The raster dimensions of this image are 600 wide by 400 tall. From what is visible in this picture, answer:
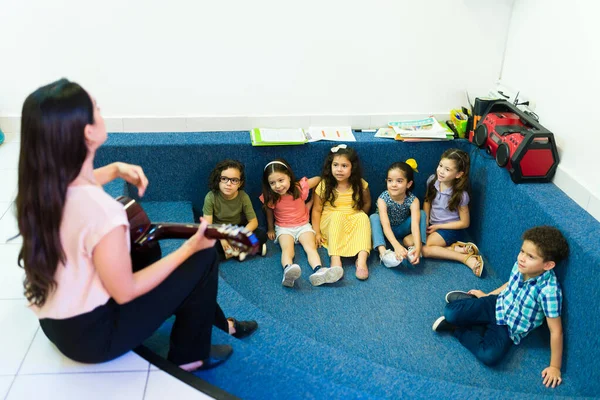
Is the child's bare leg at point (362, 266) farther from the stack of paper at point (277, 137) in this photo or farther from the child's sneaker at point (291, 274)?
the stack of paper at point (277, 137)

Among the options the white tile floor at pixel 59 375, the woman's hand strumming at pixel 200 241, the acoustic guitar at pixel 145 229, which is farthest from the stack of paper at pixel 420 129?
the white tile floor at pixel 59 375

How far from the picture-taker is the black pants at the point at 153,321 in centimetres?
182

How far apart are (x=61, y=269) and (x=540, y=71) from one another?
2697 mm

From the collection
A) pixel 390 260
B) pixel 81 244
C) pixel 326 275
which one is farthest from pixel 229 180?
pixel 81 244

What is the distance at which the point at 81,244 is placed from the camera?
1.65m

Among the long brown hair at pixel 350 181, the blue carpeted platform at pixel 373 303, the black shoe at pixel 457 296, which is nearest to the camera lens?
the blue carpeted platform at pixel 373 303

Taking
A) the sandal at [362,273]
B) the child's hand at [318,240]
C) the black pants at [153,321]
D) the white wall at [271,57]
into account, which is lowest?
the sandal at [362,273]

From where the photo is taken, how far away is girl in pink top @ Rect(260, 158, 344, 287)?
333 centimetres

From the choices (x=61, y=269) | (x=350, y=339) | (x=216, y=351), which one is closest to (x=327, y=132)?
(x=350, y=339)

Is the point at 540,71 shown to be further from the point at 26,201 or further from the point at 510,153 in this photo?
the point at 26,201

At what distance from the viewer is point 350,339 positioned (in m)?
2.74

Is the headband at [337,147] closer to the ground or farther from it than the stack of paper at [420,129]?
closer to the ground

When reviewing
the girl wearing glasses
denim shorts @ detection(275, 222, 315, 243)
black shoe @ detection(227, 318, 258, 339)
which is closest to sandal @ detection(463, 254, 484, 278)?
denim shorts @ detection(275, 222, 315, 243)

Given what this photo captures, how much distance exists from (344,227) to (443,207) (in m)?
0.60
